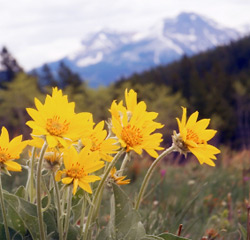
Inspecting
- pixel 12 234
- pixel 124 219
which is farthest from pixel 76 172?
pixel 12 234

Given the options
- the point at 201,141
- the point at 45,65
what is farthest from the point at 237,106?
the point at 201,141

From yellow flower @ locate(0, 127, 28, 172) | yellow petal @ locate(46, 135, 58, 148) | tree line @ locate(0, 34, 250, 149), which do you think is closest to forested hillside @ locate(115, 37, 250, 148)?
tree line @ locate(0, 34, 250, 149)

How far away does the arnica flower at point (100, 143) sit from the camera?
1.04 m

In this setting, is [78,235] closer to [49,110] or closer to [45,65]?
[49,110]

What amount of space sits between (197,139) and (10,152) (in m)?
0.56

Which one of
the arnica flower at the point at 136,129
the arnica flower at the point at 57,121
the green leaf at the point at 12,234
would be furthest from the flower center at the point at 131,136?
the green leaf at the point at 12,234

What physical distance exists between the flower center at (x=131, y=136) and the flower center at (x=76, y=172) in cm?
15

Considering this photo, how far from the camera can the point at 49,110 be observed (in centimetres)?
103

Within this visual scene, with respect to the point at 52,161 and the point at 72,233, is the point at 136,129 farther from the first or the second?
the point at 72,233

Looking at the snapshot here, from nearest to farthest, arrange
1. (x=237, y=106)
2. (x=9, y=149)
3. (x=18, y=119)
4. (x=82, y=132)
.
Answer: (x=82, y=132), (x=9, y=149), (x=18, y=119), (x=237, y=106)

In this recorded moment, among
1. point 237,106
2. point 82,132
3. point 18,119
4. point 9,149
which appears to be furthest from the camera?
point 237,106

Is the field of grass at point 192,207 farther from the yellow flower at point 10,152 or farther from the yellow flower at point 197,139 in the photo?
the yellow flower at point 10,152

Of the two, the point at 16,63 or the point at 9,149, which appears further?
the point at 16,63

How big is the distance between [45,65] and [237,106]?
77.9 ft
